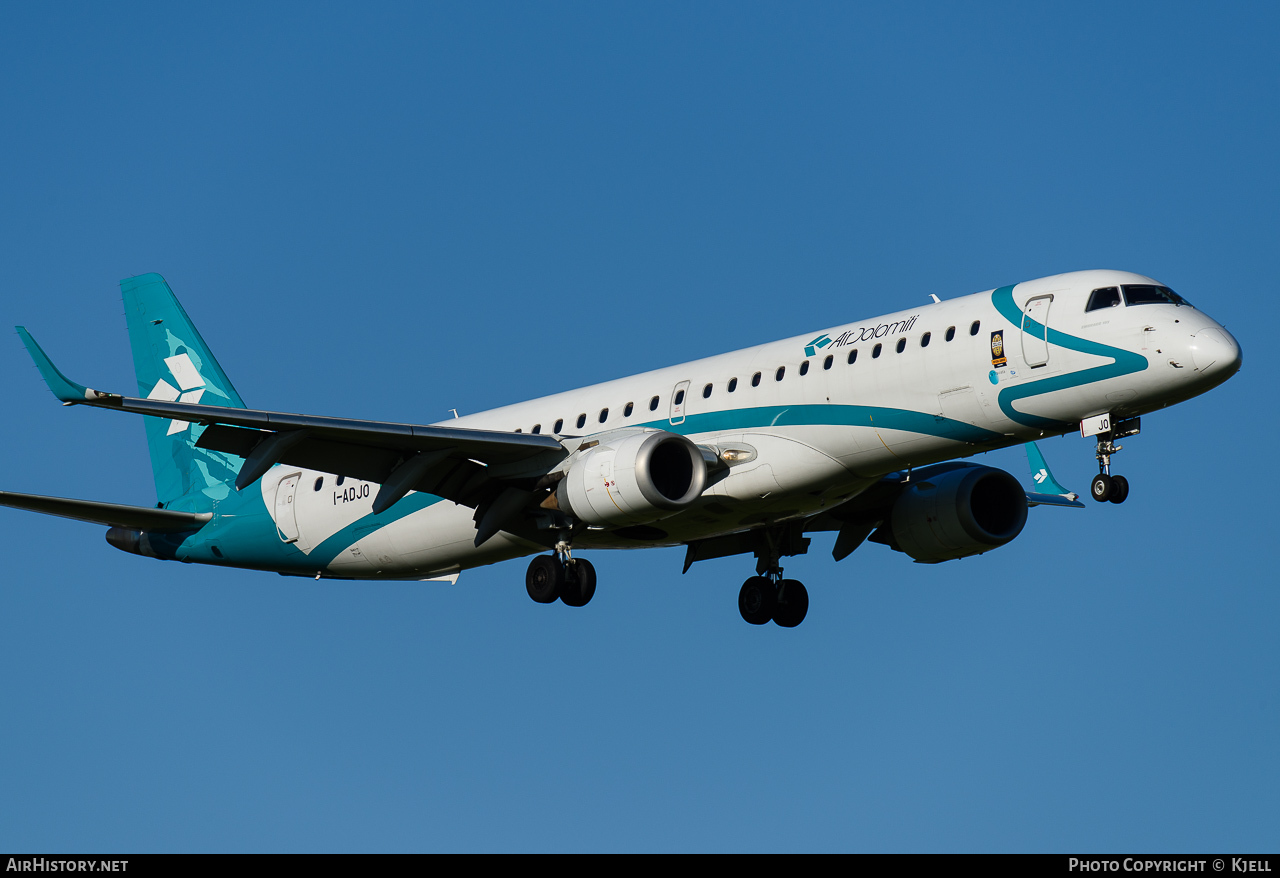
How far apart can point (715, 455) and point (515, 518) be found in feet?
14.7

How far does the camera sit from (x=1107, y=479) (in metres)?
27.0

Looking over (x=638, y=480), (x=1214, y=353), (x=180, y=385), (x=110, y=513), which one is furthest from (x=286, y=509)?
(x=1214, y=353)

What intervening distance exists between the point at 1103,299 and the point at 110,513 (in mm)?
20994

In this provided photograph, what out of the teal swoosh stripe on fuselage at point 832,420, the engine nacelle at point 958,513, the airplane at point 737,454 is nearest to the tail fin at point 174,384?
the airplane at point 737,454

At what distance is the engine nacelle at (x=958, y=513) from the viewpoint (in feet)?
111

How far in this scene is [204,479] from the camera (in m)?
38.8

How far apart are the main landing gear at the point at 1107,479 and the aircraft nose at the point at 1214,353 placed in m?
1.96

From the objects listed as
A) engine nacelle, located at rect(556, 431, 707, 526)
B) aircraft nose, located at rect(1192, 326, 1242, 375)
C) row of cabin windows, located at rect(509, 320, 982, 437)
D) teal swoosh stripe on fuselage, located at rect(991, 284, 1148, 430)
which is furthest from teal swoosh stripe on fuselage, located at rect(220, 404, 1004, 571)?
aircraft nose, located at rect(1192, 326, 1242, 375)

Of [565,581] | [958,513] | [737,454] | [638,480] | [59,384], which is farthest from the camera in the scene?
[958,513]

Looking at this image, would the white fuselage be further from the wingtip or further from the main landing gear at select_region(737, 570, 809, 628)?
the wingtip

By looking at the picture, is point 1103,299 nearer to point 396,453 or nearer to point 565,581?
point 565,581

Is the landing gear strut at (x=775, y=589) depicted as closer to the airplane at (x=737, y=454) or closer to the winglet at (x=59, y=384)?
the airplane at (x=737, y=454)

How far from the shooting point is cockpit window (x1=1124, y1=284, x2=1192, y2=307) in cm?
2697

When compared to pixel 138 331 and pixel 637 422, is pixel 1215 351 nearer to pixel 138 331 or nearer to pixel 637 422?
pixel 637 422
